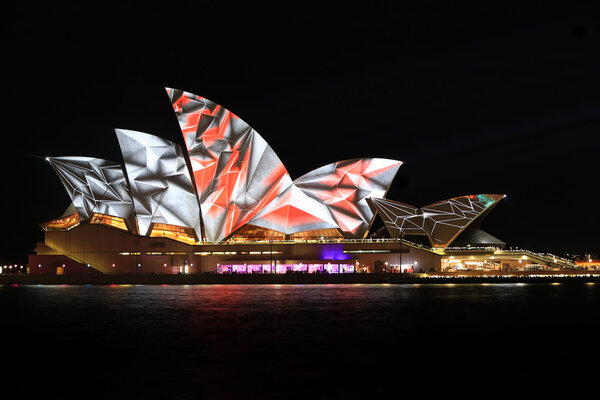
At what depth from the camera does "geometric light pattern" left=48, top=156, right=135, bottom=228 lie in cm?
7350

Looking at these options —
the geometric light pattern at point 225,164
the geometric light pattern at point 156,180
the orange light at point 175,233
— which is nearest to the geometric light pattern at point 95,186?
the orange light at point 175,233

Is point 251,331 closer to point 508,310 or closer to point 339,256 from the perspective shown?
point 508,310

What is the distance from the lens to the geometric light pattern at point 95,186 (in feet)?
241

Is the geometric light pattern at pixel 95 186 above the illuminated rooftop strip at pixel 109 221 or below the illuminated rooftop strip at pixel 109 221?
above

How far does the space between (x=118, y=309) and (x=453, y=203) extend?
47.8 m

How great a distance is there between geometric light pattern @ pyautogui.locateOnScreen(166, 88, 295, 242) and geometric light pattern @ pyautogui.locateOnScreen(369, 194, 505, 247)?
12.3 metres

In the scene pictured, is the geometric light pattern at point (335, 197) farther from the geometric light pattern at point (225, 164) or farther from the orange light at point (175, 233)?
the orange light at point (175, 233)

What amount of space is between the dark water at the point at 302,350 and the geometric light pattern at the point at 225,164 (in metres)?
29.7

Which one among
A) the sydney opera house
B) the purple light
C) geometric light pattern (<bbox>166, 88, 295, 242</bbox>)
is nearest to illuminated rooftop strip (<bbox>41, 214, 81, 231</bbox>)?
the sydney opera house

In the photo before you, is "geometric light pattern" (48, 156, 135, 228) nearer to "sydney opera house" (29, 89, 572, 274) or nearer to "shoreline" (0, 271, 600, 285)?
"sydney opera house" (29, 89, 572, 274)

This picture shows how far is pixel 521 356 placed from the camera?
23312mm

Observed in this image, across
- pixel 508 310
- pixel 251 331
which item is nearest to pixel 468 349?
pixel 251 331

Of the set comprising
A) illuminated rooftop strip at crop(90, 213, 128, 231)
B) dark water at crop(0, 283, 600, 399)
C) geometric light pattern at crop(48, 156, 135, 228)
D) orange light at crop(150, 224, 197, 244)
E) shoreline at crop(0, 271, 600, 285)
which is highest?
geometric light pattern at crop(48, 156, 135, 228)

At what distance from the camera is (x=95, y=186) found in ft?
242
